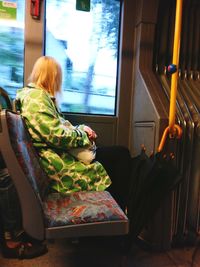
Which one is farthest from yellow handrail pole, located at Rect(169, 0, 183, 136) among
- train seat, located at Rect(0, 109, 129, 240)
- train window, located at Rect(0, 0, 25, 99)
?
train window, located at Rect(0, 0, 25, 99)

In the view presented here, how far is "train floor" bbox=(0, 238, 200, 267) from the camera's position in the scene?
1.49 meters

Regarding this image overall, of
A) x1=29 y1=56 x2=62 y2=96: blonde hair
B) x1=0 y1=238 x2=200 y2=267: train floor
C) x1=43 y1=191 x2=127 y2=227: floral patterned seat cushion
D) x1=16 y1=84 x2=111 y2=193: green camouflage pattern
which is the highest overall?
x1=29 y1=56 x2=62 y2=96: blonde hair

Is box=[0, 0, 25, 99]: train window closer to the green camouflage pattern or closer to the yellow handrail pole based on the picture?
the green camouflage pattern

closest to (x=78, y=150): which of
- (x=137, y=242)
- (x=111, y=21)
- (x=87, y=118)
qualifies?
(x=87, y=118)

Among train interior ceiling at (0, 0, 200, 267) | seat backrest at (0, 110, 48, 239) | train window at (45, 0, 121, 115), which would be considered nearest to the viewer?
seat backrest at (0, 110, 48, 239)

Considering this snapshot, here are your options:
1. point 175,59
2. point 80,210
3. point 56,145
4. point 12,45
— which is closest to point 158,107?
point 175,59

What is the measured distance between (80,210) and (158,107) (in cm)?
94

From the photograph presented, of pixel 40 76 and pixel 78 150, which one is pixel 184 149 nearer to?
pixel 78 150

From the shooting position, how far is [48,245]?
1674 mm

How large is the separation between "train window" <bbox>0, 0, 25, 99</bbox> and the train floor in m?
1.18

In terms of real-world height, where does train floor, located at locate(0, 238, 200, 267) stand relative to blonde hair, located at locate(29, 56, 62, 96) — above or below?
below

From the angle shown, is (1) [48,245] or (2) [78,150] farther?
(1) [48,245]

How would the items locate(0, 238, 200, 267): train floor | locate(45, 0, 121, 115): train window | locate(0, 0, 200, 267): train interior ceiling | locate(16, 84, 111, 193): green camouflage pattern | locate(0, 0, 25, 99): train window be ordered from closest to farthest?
1. locate(16, 84, 111, 193): green camouflage pattern
2. locate(0, 238, 200, 267): train floor
3. locate(0, 0, 200, 267): train interior ceiling
4. locate(0, 0, 25, 99): train window
5. locate(45, 0, 121, 115): train window

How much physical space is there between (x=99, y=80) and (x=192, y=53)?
2.61 ft
